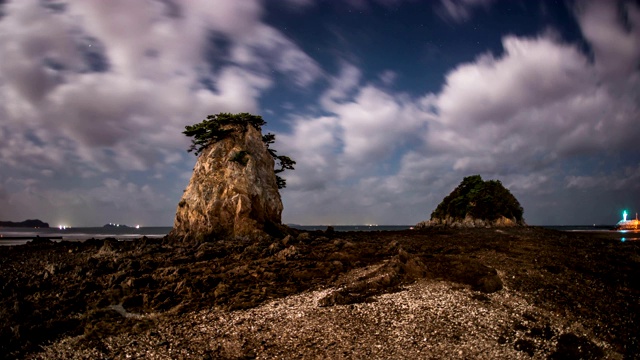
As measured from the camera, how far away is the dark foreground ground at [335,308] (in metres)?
9.69

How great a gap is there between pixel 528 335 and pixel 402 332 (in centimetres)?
391

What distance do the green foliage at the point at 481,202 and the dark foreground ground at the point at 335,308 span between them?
131ft

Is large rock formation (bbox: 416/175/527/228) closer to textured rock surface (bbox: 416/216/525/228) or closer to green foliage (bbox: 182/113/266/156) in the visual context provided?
textured rock surface (bbox: 416/216/525/228)

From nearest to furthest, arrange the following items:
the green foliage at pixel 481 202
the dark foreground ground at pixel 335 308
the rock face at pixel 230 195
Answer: the dark foreground ground at pixel 335 308, the rock face at pixel 230 195, the green foliage at pixel 481 202

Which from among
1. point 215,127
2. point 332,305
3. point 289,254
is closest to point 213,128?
point 215,127

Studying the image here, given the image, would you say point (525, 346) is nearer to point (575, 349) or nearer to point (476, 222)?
point (575, 349)

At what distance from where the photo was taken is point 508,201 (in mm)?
58312

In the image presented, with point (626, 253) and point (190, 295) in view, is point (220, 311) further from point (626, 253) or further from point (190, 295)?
point (626, 253)

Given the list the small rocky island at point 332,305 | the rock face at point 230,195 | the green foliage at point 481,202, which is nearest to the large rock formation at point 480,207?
the green foliage at point 481,202

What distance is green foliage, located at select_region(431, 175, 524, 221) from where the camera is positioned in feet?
188

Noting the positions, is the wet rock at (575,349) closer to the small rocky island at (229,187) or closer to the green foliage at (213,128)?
the small rocky island at (229,187)

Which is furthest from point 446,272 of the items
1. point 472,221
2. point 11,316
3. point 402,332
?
point 472,221

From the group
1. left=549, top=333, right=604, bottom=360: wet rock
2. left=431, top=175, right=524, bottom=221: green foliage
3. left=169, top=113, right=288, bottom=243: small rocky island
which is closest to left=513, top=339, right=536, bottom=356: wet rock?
left=549, top=333, right=604, bottom=360: wet rock

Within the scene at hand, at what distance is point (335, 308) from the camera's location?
12047 mm
